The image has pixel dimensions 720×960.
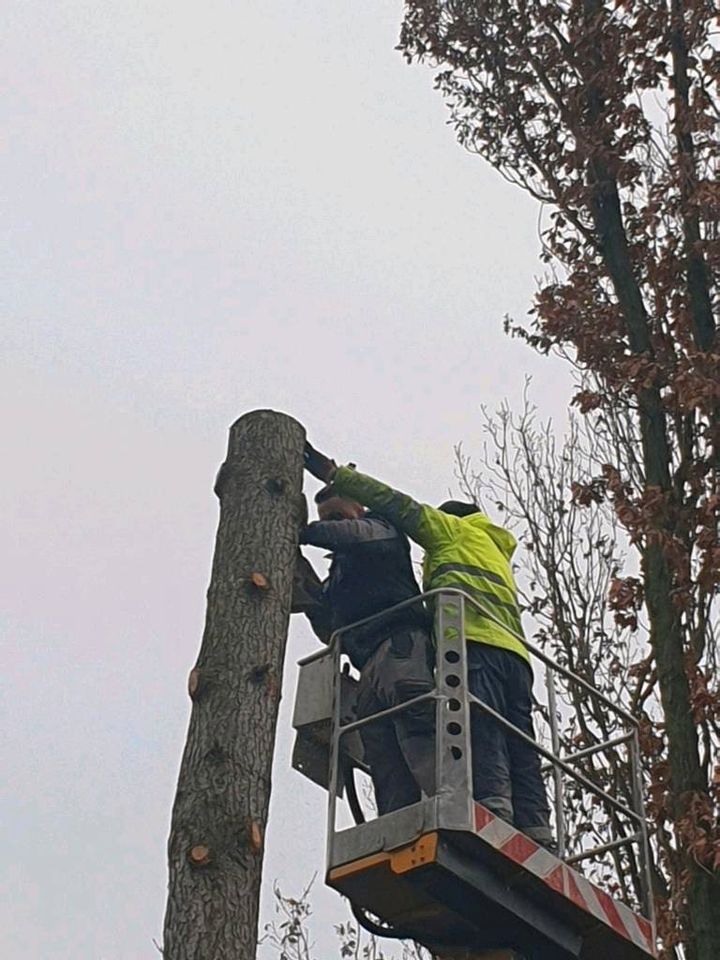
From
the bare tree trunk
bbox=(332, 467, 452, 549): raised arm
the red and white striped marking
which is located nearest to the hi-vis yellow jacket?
bbox=(332, 467, 452, 549): raised arm

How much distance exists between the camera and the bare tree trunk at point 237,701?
5543mm

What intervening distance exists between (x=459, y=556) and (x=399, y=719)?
877mm

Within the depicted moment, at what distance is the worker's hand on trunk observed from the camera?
7.07m

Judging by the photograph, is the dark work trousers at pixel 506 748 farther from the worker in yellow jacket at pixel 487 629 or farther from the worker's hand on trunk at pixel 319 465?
the worker's hand on trunk at pixel 319 465

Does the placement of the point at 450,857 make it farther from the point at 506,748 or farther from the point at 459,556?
the point at 459,556

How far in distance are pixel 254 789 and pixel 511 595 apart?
2208 millimetres

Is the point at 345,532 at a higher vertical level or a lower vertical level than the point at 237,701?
higher

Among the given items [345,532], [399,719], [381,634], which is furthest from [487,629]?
[345,532]

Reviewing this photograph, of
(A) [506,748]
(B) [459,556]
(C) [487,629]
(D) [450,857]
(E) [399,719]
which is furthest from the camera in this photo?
(B) [459,556]

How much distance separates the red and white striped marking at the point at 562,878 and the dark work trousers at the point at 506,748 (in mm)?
205

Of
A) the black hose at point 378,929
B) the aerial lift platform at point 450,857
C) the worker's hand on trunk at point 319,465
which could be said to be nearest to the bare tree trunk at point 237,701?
the worker's hand on trunk at point 319,465

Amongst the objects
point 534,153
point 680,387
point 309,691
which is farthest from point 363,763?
point 534,153

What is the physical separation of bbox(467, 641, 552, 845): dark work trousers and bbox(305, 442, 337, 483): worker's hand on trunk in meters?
0.99

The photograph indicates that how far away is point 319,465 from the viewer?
7.12m
